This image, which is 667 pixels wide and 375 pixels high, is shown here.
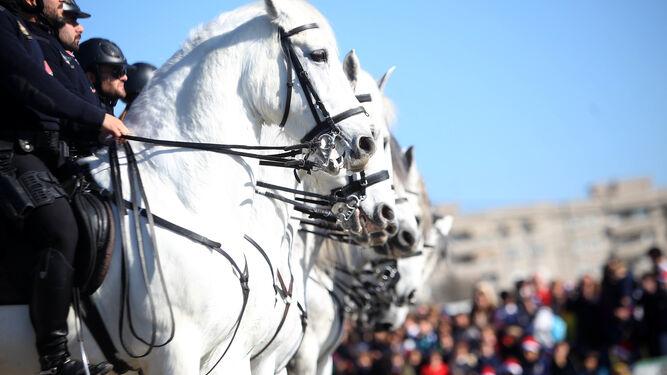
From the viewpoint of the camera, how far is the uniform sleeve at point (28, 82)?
578 centimetres

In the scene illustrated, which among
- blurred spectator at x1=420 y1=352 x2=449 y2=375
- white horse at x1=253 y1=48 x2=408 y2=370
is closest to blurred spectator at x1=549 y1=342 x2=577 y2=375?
blurred spectator at x1=420 y1=352 x2=449 y2=375

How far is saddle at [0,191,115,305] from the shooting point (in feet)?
19.0

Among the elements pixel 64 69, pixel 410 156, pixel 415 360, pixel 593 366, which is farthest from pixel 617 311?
pixel 64 69

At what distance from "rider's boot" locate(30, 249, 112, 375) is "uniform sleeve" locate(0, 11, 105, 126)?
846 millimetres

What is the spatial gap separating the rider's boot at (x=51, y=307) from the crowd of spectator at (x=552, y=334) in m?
9.72

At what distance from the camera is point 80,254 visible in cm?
586

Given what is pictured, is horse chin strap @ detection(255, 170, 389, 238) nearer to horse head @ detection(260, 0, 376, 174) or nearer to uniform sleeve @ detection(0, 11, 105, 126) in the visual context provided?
horse head @ detection(260, 0, 376, 174)

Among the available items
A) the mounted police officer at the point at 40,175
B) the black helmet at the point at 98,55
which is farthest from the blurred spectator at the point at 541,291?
the mounted police officer at the point at 40,175

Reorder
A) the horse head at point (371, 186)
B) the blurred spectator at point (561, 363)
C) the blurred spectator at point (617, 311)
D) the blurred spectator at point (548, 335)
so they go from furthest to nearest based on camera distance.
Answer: the blurred spectator at point (617, 311) < the blurred spectator at point (548, 335) < the blurred spectator at point (561, 363) < the horse head at point (371, 186)

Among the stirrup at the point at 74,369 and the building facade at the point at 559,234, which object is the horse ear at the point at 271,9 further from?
the building facade at the point at 559,234

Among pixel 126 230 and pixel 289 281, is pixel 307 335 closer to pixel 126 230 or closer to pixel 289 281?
pixel 289 281

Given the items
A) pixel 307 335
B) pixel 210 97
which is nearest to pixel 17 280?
pixel 210 97

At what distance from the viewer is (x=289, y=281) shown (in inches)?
325

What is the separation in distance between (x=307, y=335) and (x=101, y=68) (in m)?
3.70
